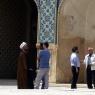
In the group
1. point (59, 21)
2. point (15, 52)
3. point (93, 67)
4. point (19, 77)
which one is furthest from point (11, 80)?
point (19, 77)

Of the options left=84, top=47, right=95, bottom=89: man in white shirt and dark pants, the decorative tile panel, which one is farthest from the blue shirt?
the decorative tile panel

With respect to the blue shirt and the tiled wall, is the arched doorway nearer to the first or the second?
the tiled wall

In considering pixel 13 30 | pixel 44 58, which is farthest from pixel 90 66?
pixel 13 30

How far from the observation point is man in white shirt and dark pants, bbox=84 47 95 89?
632 inches

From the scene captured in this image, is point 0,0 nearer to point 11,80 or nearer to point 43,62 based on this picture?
point 11,80

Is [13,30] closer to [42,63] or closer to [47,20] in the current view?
[47,20]

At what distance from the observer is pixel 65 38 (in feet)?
59.1

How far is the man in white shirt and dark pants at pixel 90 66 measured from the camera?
52.6 feet

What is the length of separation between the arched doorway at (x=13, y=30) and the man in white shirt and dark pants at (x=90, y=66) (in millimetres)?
4542

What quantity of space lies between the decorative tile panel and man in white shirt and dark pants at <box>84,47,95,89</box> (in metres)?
2.11

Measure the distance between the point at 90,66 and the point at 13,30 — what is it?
17.9 ft

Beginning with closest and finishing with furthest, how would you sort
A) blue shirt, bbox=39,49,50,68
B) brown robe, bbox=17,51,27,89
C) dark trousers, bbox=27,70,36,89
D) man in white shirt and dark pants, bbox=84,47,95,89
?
brown robe, bbox=17,51,27,89
dark trousers, bbox=27,70,36,89
blue shirt, bbox=39,49,50,68
man in white shirt and dark pants, bbox=84,47,95,89

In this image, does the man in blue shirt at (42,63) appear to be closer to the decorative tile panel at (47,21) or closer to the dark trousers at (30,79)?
the dark trousers at (30,79)

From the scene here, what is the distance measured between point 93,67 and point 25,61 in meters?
3.03
